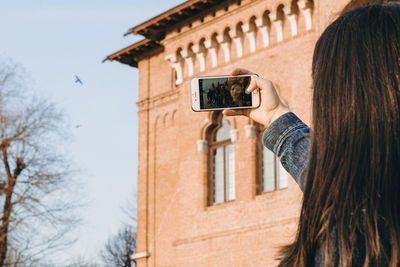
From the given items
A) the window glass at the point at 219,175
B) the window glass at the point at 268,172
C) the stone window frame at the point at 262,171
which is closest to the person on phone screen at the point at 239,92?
the stone window frame at the point at 262,171

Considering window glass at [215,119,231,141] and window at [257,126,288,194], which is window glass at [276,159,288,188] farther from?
window glass at [215,119,231,141]

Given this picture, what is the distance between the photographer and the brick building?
49.7ft

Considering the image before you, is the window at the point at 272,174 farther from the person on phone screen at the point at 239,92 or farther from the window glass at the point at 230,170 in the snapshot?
the person on phone screen at the point at 239,92

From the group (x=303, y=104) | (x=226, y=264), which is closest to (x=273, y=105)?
(x=303, y=104)

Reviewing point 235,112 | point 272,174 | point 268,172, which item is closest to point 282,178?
point 272,174

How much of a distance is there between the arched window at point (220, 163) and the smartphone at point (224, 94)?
13941 millimetres

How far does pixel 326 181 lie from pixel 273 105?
25.1 inches

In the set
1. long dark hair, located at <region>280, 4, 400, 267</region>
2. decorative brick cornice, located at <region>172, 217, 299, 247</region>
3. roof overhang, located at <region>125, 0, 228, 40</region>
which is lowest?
long dark hair, located at <region>280, 4, 400, 267</region>

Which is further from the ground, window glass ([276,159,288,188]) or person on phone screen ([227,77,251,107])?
window glass ([276,159,288,188])

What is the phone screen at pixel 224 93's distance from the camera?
6.38ft

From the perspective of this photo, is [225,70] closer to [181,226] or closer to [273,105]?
[181,226]

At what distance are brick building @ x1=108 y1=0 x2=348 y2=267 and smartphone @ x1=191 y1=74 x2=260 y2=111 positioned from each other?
1220 centimetres

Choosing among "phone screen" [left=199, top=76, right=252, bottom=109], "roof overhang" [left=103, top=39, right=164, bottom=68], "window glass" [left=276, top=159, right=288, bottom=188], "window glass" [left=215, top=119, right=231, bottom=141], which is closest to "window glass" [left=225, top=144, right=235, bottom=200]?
"window glass" [left=215, top=119, right=231, bottom=141]

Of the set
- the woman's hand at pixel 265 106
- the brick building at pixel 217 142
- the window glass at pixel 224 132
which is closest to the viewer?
the woman's hand at pixel 265 106
